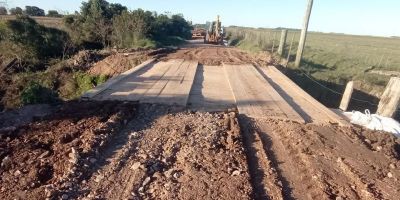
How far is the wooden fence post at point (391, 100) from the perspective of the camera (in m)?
7.70

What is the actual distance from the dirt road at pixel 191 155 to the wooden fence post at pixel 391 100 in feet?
4.89

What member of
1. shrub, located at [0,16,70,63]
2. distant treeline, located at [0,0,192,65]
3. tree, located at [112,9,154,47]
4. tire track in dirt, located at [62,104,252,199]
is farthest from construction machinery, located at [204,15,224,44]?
tire track in dirt, located at [62,104,252,199]

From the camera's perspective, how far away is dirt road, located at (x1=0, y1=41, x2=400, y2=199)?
12.8ft

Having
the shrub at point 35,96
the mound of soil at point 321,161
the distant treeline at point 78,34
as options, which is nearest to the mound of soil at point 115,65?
the distant treeline at point 78,34

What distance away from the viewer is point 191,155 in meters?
4.69

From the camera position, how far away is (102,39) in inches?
814

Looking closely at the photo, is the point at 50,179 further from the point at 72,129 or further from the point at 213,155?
the point at 213,155

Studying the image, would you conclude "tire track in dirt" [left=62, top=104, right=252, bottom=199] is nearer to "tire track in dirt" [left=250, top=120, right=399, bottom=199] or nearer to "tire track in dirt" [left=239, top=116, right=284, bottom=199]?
"tire track in dirt" [left=239, top=116, right=284, bottom=199]

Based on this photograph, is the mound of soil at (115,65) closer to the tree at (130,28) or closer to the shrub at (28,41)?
the shrub at (28,41)

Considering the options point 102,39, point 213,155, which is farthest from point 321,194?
point 102,39

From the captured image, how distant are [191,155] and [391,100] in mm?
5106

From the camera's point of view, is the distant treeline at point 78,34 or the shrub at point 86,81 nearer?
the shrub at point 86,81

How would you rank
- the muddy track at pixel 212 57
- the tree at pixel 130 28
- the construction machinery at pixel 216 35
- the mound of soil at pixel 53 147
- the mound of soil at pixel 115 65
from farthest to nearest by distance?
the construction machinery at pixel 216 35 < the tree at pixel 130 28 < the muddy track at pixel 212 57 < the mound of soil at pixel 115 65 < the mound of soil at pixel 53 147

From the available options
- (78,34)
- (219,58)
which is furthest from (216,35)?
(219,58)
